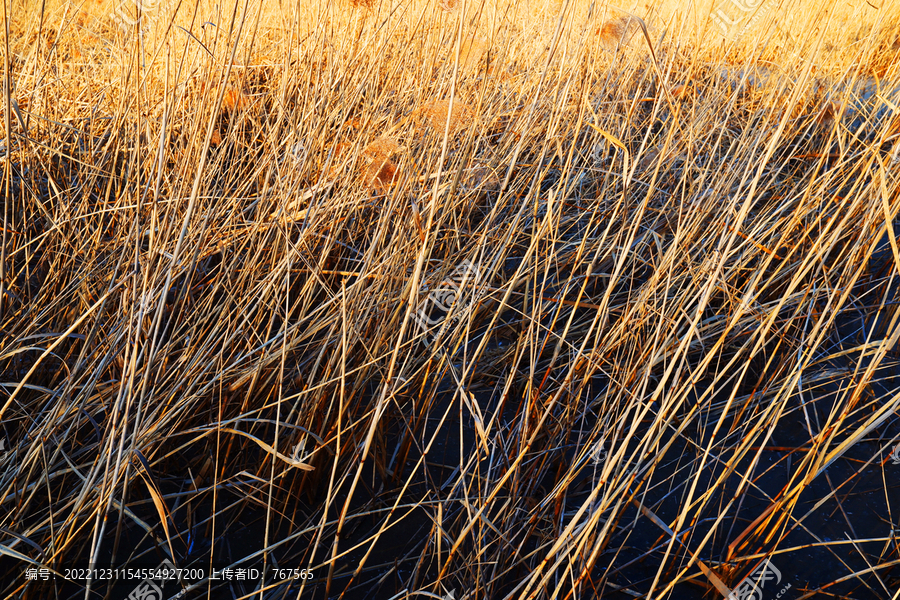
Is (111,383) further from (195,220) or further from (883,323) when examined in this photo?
(883,323)

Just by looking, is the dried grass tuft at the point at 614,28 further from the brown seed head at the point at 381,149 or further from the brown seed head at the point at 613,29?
the brown seed head at the point at 381,149

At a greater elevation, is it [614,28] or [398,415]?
[614,28]

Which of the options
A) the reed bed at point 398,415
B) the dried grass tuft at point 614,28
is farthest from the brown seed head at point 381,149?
the dried grass tuft at point 614,28

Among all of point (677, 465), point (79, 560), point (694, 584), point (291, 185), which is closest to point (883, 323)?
point (677, 465)

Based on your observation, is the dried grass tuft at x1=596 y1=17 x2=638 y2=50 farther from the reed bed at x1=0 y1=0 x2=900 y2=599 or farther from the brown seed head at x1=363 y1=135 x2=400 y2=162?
the brown seed head at x1=363 y1=135 x2=400 y2=162

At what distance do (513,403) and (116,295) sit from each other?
857mm

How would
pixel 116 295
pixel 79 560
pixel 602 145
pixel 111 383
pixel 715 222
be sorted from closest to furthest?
pixel 79 560
pixel 111 383
pixel 116 295
pixel 715 222
pixel 602 145

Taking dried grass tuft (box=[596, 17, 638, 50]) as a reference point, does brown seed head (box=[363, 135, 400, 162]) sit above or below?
below

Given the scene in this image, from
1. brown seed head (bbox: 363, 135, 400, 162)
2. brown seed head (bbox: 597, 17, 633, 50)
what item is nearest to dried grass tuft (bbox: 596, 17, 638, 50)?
brown seed head (bbox: 597, 17, 633, 50)

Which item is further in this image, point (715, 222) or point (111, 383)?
point (715, 222)

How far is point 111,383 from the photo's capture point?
3.10 feet

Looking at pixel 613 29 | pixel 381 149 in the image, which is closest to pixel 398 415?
pixel 381 149

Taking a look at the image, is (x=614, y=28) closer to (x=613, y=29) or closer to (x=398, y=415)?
(x=613, y=29)

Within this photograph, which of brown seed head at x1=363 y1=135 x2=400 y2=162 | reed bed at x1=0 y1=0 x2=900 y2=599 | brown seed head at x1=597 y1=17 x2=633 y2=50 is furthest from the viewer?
brown seed head at x1=597 y1=17 x2=633 y2=50
